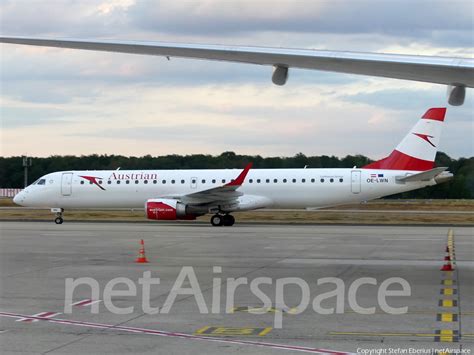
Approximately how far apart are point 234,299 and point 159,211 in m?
23.4

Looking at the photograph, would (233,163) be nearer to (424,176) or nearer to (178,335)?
(424,176)

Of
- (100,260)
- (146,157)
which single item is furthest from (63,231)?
(146,157)

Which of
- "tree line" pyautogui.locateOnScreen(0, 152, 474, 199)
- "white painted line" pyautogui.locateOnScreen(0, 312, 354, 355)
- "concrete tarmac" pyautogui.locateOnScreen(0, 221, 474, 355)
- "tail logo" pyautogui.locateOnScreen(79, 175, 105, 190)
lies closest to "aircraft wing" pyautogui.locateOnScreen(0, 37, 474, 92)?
"concrete tarmac" pyautogui.locateOnScreen(0, 221, 474, 355)

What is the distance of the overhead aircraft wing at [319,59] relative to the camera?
Answer: 1193 cm

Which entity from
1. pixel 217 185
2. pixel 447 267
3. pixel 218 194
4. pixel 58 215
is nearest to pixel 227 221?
pixel 218 194

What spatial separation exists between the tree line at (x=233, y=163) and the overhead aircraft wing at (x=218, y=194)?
32.6m

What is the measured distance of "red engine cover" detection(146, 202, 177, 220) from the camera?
35.8 metres

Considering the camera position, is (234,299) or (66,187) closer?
(234,299)

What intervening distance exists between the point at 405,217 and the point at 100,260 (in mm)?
27570

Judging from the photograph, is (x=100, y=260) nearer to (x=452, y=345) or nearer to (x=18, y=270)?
(x=18, y=270)

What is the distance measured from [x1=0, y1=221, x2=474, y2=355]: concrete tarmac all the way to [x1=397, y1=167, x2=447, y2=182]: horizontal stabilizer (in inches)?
417

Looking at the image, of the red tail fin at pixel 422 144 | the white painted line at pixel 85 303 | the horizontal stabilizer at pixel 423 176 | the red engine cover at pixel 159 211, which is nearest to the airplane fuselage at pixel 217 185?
the horizontal stabilizer at pixel 423 176

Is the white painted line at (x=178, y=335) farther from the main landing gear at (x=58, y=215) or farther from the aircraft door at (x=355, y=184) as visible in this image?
the main landing gear at (x=58, y=215)

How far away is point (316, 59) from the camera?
493 inches
